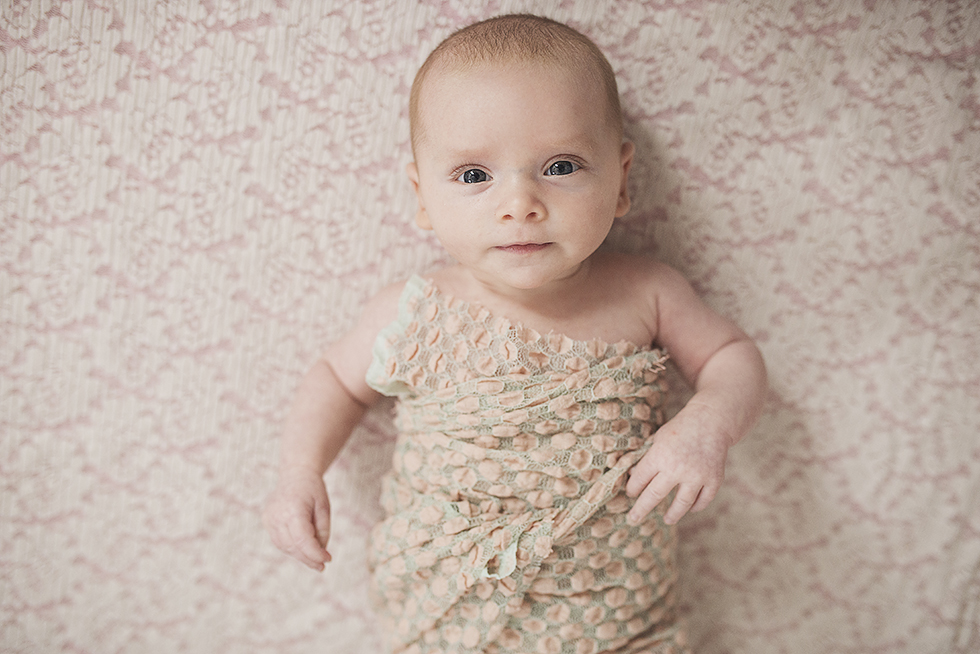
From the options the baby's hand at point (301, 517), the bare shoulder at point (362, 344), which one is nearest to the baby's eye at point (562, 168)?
the bare shoulder at point (362, 344)

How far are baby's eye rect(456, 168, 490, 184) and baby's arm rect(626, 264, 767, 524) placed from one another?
0.30 m

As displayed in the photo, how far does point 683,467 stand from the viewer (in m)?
0.78

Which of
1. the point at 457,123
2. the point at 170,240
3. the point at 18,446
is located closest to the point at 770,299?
the point at 457,123

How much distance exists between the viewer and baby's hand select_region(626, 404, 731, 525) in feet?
2.56

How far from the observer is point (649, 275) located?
91 centimetres

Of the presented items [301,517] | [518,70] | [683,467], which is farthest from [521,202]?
[301,517]

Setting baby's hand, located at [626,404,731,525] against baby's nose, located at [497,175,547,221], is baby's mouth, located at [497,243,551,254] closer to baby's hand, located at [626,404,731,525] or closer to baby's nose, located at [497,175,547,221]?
baby's nose, located at [497,175,547,221]

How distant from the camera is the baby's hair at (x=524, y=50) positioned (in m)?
0.73

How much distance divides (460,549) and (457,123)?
53cm

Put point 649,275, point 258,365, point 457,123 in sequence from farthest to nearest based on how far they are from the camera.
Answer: point 258,365 → point 649,275 → point 457,123

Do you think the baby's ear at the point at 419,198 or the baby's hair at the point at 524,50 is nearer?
the baby's hair at the point at 524,50

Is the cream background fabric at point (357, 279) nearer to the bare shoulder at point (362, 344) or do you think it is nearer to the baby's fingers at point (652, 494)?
the bare shoulder at point (362, 344)

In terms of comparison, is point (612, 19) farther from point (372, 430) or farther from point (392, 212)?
point (372, 430)

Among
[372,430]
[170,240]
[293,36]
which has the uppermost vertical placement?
[293,36]
